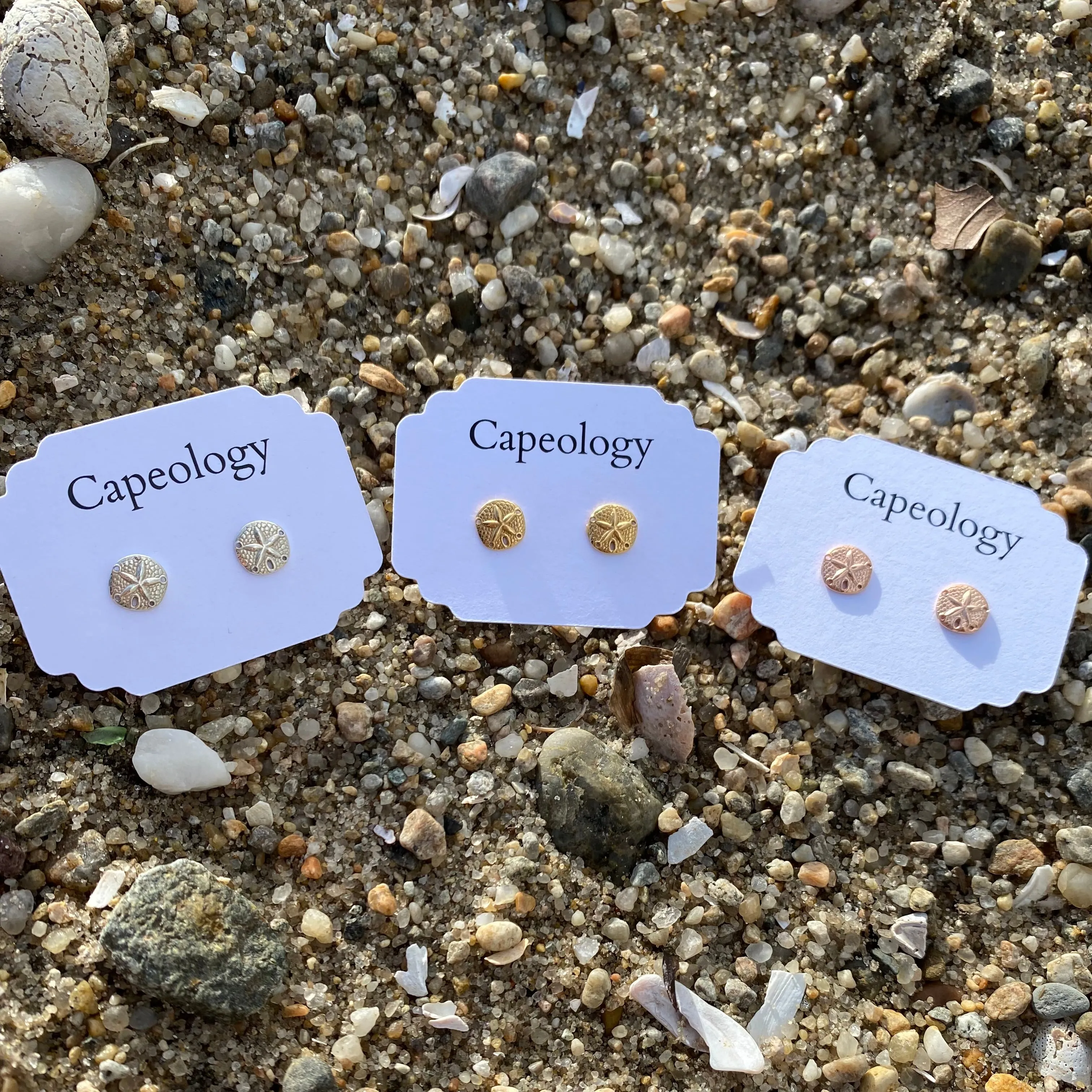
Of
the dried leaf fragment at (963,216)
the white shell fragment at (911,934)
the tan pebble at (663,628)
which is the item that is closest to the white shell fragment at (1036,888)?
the white shell fragment at (911,934)

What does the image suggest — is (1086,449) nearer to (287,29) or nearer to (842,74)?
(842,74)

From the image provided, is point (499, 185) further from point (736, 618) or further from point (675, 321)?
point (736, 618)

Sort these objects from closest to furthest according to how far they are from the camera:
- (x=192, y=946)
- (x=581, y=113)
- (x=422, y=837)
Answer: (x=192, y=946), (x=422, y=837), (x=581, y=113)

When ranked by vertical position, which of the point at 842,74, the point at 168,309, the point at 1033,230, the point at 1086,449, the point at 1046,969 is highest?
the point at 842,74

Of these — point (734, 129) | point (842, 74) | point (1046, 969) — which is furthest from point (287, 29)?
point (1046, 969)

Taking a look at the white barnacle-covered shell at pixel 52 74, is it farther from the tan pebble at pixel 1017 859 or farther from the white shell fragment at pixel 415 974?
the tan pebble at pixel 1017 859

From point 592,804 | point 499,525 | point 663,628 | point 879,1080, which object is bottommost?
point 879,1080

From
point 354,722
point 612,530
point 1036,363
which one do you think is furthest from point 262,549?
point 1036,363
